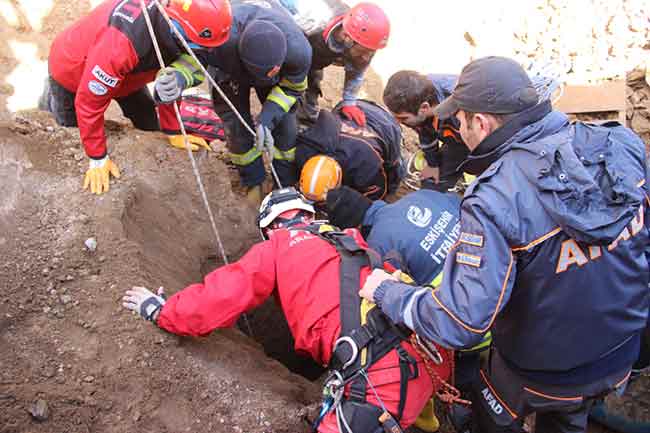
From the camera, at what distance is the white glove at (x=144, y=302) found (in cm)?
261

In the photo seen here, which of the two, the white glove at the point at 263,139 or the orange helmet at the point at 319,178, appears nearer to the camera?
the white glove at the point at 263,139

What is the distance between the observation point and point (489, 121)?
2080 millimetres

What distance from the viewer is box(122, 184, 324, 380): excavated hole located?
10.5 feet

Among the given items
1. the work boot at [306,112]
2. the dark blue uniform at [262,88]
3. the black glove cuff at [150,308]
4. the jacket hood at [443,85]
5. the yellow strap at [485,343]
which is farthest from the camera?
the work boot at [306,112]

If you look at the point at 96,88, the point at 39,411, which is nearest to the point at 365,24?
the point at 96,88

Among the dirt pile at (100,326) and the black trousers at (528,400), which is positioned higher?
the black trousers at (528,400)

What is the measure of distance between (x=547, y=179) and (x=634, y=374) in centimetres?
198

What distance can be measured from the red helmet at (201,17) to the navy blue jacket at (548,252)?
200 cm

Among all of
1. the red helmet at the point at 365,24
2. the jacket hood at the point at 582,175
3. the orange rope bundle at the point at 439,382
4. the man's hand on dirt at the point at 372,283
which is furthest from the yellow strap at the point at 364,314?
the red helmet at the point at 365,24

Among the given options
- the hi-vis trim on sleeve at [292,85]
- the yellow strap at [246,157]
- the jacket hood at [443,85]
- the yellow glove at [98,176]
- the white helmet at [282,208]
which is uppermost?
the jacket hood at [443,85]

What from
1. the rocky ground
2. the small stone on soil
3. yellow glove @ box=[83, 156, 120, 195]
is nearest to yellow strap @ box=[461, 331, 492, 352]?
the rocky ground

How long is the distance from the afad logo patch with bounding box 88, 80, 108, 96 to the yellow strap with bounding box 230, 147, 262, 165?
1.44m

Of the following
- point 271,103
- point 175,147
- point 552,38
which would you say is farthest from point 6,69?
point 552,38

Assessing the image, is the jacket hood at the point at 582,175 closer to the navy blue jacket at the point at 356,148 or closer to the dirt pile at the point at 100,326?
the dirt pile at the point at 100,326
